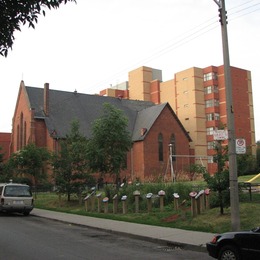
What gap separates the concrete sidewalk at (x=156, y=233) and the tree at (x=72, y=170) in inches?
299

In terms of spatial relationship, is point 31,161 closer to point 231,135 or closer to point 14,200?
point 14,200

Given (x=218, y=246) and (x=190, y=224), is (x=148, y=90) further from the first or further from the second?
(x=218, y=246)

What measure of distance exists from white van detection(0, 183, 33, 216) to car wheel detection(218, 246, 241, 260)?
1522cm

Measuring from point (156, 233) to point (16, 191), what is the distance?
1092 cm

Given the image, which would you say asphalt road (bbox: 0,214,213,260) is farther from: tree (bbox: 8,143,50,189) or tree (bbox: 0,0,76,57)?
tree (bbox: 8,143,50,189)

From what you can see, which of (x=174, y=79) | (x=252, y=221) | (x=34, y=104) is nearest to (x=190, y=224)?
(x=252, y=221)

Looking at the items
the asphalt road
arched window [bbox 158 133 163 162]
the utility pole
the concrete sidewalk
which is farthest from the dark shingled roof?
the utility pole

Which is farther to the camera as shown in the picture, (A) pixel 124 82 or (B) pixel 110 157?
(A) pixel 124 82

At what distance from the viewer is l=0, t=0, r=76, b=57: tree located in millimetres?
7121

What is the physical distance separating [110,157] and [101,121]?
2333mm

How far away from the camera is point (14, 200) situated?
21.1 metres

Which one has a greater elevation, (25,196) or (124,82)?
(124,82)

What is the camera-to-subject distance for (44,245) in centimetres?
1123

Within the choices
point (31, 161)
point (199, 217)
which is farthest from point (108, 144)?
point (31, 161)
